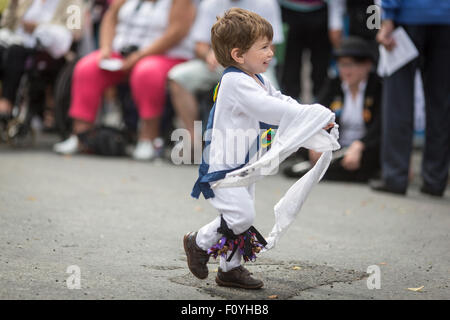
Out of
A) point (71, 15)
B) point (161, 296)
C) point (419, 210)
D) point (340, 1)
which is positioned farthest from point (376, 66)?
point (161, 296)

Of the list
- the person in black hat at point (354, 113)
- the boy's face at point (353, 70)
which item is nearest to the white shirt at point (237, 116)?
the person in black hat at point (354, 113)

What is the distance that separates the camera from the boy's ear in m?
3.50

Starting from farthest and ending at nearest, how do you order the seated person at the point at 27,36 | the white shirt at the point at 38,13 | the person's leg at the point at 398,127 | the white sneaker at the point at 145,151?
the white shirt at the point at 38,13 → the seated person at the point at 27,36 → the white sneaker at the point at 145,151 → the person's leg at the point at 398,127

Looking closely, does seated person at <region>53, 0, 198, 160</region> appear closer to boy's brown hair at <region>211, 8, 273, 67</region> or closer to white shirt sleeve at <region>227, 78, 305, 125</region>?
boy's brown hair at <region>211, 8, 273, 67</region>

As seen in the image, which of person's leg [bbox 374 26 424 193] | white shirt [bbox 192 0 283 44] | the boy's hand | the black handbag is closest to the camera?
person's leg [bbox 374 26 424 193]

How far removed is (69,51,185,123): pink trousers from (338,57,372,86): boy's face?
1.76m

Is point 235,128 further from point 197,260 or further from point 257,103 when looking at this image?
point 197,260

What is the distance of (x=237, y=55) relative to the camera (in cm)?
351

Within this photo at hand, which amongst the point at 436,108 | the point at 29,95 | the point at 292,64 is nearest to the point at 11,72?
the point at 29,95

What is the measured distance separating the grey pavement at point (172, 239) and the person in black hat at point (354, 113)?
0.22 m

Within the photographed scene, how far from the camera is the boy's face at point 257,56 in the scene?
350 cm

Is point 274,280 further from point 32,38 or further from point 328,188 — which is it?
point 32,38

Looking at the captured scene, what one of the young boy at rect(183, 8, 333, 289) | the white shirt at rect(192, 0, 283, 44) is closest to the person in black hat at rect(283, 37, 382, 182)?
the white shirt at rect(192, 0, 283, 44)

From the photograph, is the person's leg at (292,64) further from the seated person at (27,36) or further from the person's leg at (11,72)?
the person's leg at (11,72)
